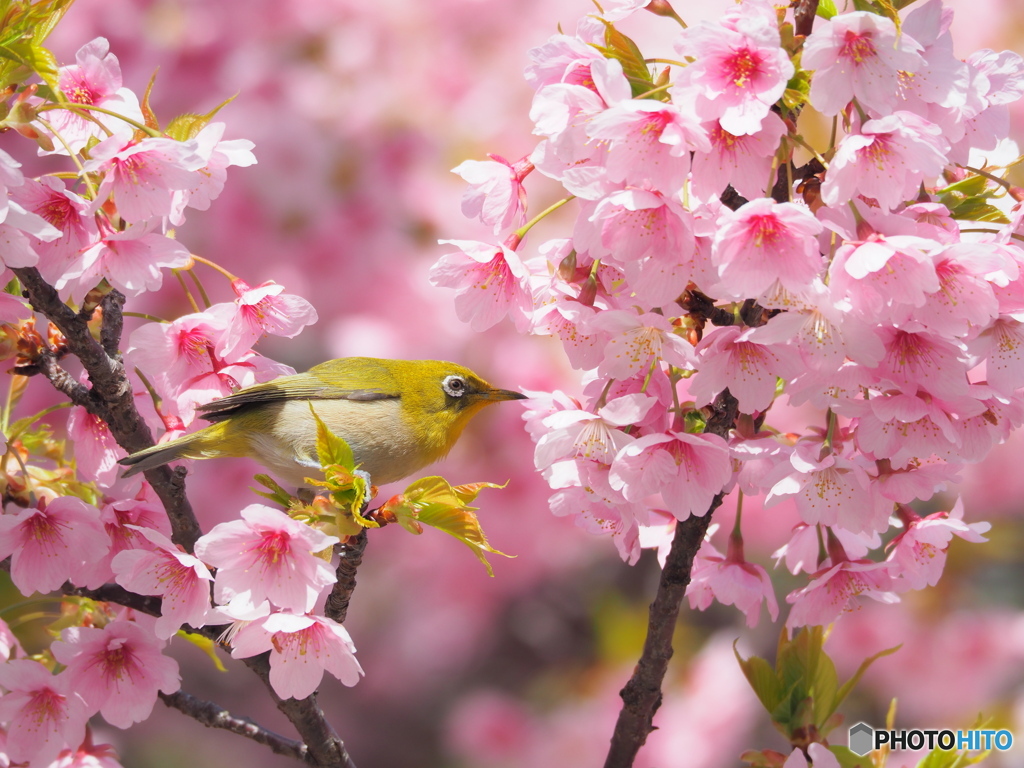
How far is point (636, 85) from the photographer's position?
1.02 metres

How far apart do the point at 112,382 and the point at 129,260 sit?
157 mm

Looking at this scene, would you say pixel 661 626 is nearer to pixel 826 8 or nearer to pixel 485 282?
pixel 485 282

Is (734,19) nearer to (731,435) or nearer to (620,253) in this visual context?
(620,253)

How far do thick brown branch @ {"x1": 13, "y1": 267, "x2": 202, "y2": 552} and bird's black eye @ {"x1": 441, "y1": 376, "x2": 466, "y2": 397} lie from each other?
2.00 ft

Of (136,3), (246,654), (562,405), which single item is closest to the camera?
(246,654)

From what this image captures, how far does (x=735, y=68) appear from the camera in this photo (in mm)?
913

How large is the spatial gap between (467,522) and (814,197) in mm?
524

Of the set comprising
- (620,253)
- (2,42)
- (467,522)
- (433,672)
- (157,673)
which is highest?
(2,42)

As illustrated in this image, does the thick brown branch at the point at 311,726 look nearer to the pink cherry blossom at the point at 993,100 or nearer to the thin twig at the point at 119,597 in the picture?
the thin twig at the point at 119,597

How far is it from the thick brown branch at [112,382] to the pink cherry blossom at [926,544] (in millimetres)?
909

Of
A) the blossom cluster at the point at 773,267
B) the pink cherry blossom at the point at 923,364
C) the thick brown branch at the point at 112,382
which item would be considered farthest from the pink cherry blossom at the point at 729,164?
the thick brown branch at the point at 112,382

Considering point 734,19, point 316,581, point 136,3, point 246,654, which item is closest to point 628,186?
point 734,19

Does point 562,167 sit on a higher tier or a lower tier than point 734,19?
lower

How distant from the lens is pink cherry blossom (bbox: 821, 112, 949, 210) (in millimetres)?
892
